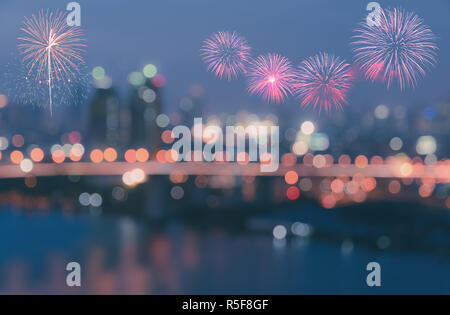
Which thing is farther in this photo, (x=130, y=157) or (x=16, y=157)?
(x=130, y=157)

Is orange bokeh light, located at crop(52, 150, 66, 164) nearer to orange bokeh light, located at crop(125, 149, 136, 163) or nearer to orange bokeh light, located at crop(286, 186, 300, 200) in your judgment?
orange bokeh light, located at crop(125, 149, 136, 163)

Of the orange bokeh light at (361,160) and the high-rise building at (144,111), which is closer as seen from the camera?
the orange bokeh light at (361,160)

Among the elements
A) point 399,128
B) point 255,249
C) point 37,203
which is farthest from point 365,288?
point 37,203

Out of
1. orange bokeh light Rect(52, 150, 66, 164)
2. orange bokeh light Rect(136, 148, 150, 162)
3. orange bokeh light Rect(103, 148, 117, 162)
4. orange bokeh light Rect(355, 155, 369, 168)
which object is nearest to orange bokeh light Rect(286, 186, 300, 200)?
orange bokeh light Rect(355, 155, 369, 168)

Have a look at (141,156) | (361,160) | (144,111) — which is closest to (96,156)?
(141,156)

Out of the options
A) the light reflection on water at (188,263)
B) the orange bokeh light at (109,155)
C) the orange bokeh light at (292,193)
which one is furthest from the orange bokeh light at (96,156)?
the orange bokeh light at (292,193)

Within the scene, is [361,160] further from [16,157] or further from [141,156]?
[16,157]

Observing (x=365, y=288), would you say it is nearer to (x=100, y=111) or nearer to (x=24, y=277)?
(x=24, y=277)

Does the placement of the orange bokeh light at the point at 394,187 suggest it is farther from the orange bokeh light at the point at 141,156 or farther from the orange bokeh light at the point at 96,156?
the orange bokeh light at the point at 96,156
